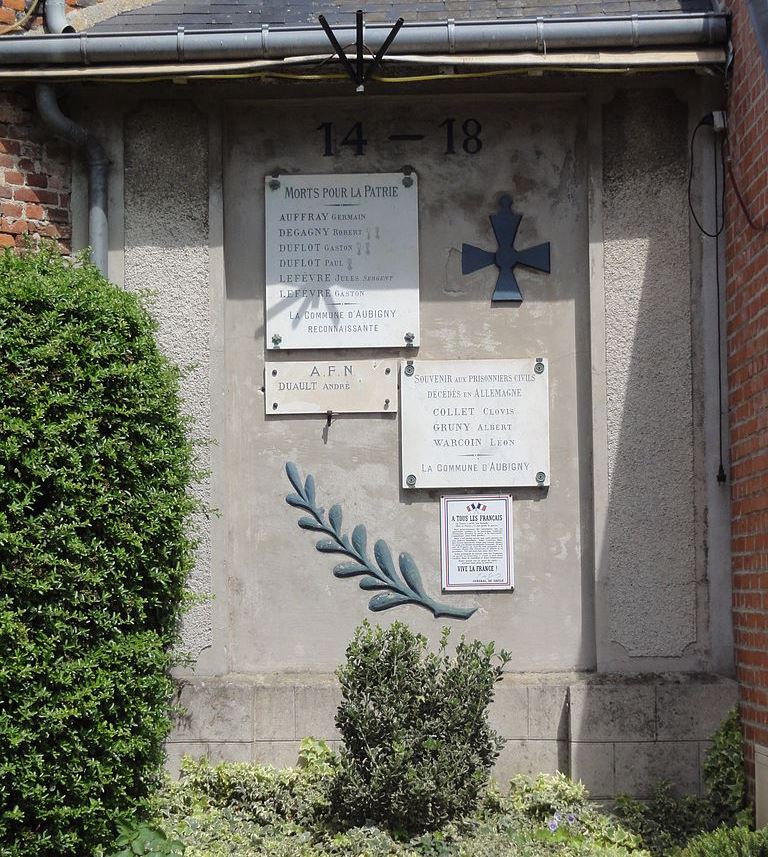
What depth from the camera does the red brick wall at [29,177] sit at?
6.42 meters

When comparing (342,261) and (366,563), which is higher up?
(342,261)

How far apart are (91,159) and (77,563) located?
2445 millimetres

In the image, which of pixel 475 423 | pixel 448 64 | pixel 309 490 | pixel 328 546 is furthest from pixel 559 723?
pixel 448 64

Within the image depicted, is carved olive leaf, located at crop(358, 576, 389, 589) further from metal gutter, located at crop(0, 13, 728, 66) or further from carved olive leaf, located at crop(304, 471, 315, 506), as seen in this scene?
metal gutter, located at crop(0, 13, 728, 66)

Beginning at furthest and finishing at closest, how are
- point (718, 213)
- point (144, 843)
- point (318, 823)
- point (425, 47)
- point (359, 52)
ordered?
point (718, 213) < point (425, 47) < point (359, 52) < point (318, 823) < point (144, 843)

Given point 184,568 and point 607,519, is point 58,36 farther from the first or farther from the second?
point 607,519

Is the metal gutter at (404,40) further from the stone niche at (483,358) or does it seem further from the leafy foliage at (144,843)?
the leafy foliage at (144,843)

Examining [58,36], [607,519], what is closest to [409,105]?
[58,36]

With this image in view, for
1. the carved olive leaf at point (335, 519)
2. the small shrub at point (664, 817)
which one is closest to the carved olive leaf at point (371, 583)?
the carved olive leaf at point (335, 519)

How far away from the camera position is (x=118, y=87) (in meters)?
6.61

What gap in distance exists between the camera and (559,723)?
6.24 metres

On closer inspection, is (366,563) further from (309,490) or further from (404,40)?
(404,40)

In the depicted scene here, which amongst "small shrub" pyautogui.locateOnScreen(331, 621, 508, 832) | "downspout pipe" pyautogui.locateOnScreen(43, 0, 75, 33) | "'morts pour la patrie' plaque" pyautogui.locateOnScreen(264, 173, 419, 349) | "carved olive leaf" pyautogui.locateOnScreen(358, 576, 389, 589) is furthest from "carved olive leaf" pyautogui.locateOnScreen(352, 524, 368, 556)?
"downspout pipe" pyautogui.locateOnScreen(43, 0, 75, 33)

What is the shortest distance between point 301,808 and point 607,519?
2.20 m
